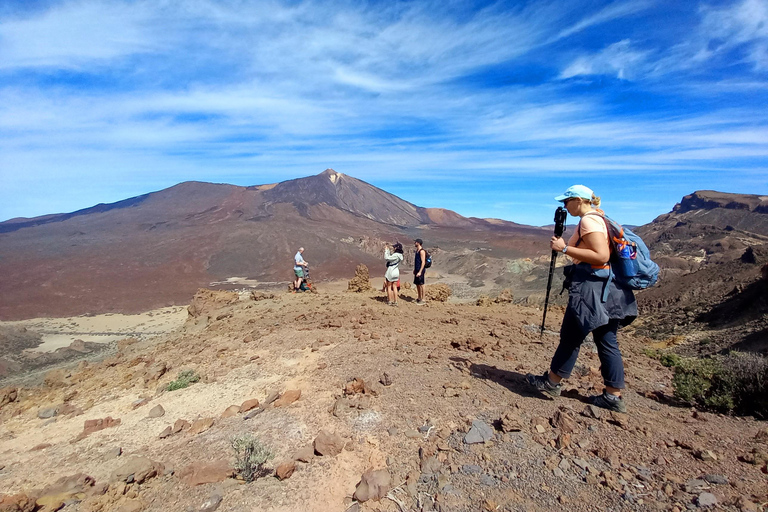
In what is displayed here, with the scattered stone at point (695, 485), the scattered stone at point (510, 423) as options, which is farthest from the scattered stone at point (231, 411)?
the scattered stone at point (695, 485)

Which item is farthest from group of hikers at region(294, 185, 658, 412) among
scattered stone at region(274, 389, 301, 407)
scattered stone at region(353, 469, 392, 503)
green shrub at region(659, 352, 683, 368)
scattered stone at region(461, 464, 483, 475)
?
green shrub at region(659, 352, 683, 368)

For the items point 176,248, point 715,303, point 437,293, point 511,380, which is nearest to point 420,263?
point 437,293

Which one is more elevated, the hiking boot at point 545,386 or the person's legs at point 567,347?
the person's legs at point 567,347

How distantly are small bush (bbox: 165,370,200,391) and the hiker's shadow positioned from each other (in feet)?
11.1

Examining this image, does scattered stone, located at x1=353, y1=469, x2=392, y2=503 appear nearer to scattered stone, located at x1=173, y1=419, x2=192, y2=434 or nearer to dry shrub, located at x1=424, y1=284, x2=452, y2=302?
scattered stone, located at x1=173, y1=419, x2=192, y2=434

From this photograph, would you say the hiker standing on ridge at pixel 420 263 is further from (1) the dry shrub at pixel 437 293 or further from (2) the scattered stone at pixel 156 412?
(2) the scattered stone at pixel 156 412

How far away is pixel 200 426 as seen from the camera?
3.88 metres

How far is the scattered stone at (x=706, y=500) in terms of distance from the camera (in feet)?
7.31

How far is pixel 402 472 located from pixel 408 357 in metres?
2.08

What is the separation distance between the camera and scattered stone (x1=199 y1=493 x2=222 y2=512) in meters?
2.67

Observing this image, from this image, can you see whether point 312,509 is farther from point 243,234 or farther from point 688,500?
point 243,234

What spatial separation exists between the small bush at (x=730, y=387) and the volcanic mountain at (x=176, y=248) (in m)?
21.7

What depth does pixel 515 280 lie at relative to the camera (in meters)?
27.2

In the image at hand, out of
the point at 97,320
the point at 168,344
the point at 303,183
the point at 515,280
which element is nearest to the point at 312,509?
the point at 168,344
